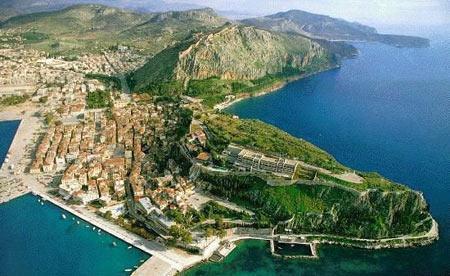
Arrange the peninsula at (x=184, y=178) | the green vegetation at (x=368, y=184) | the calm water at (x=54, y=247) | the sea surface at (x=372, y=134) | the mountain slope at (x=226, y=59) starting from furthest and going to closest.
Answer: the mountain slope at (x=226, y=59)
the green vegetation at (x=368, y=184)
the peninsula at (x=184, y=178)
the sea surface at (x=372, y=134)
the calm water at (x=54, y=247)

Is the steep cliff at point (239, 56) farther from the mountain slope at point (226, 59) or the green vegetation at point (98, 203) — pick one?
the green vegetation at point (98, 203)

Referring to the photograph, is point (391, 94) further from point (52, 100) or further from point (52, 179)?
point (52, 179)

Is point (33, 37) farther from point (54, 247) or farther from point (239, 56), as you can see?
point (54, 247)

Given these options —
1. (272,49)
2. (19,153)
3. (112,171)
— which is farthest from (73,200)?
(272,49)

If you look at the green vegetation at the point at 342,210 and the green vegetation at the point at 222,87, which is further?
the green vegetation at the point at 222,87

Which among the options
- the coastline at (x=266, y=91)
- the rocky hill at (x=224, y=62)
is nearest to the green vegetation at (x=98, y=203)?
the coastline at (x=266, y=91)
